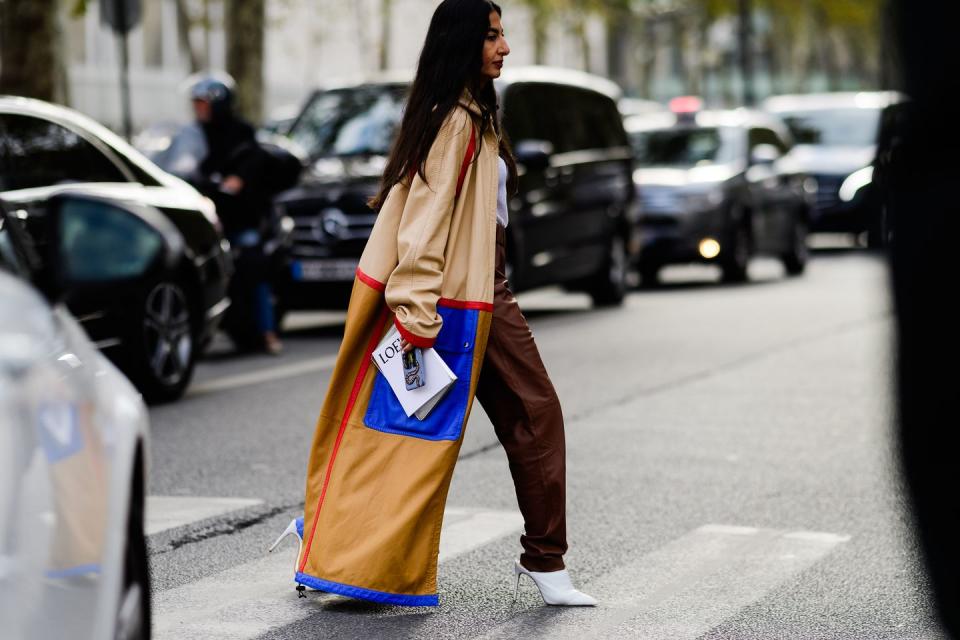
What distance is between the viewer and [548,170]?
46.8 feet

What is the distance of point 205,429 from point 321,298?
443 centimetres

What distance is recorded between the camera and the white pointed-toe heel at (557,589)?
5.02 metres

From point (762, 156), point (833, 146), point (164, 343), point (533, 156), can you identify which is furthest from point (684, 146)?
point (164, 343)

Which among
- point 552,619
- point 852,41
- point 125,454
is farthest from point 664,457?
point 852,41

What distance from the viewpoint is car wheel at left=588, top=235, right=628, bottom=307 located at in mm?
15883

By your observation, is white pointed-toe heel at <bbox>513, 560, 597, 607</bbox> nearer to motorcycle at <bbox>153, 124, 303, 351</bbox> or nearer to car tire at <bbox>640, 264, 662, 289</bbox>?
motorcycle at <bbox>153, 124, 303, 351</bbox>

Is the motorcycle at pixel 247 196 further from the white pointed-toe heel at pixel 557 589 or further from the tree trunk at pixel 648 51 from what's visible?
the tree trunk at pixel 648 51

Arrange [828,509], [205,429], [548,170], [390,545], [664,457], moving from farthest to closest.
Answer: [548,170] < [205,429] < [664,457] < [828,509] < [390,545]

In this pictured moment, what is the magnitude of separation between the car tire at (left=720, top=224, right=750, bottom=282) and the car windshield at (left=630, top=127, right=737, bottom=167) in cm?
81

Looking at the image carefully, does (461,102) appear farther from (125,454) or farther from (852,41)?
(852,41)

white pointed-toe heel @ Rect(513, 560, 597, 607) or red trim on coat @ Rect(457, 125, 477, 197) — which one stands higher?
red trim on coat @ Rect(457, 125, 477, 197)

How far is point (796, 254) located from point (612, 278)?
5320 millimetres

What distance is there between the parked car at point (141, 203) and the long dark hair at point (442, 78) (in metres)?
3.55

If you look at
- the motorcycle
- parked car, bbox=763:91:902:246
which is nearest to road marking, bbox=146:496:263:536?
the motorcycle
